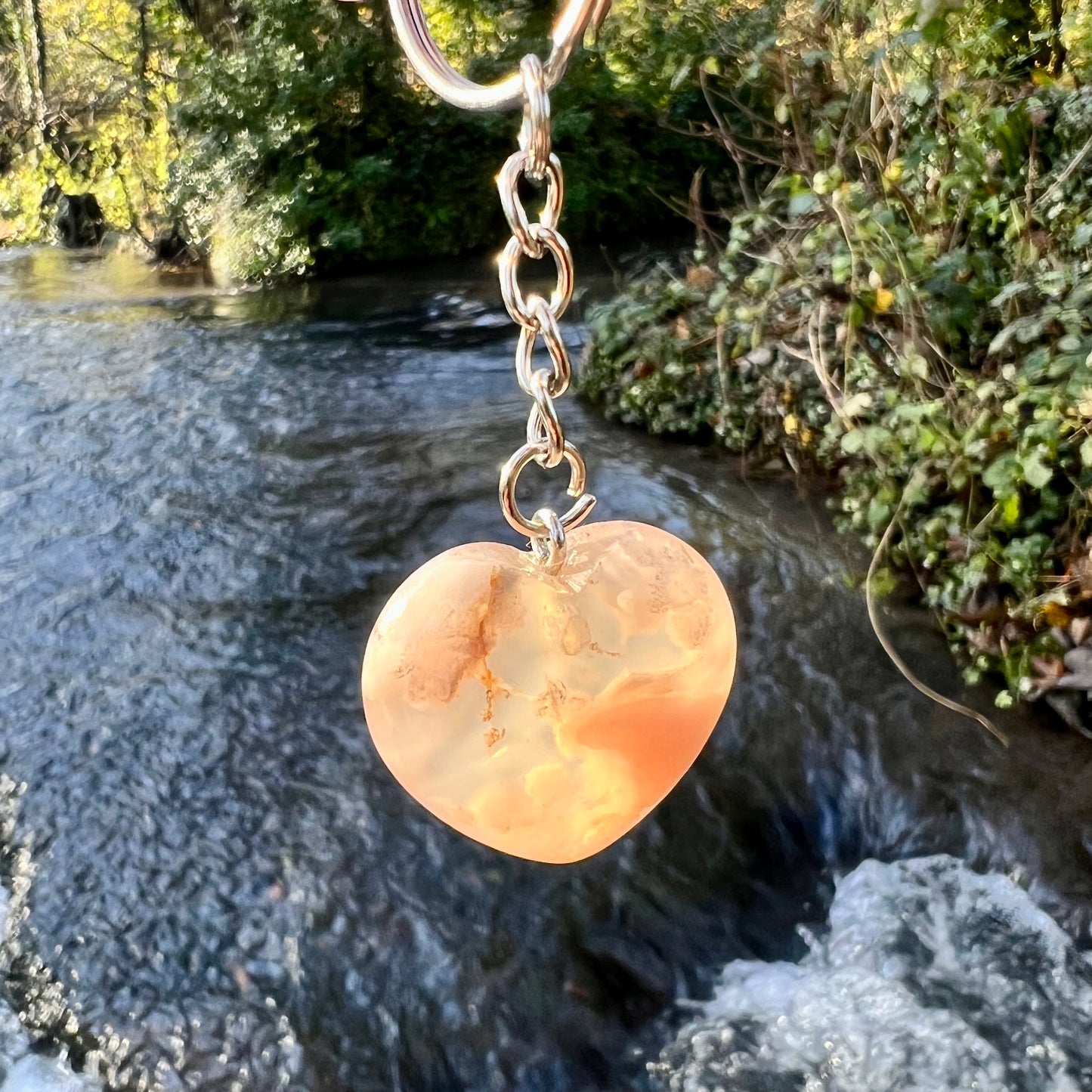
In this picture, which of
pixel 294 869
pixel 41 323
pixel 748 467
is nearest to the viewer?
→ pixel 294 869

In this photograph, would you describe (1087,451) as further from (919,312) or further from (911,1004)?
(911,1004)

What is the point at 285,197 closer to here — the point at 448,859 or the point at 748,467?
the point at 748,467

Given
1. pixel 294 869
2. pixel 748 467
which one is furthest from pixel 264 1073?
pixel 748 467

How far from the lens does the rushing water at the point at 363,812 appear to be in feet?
8.28

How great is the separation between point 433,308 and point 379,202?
225cm

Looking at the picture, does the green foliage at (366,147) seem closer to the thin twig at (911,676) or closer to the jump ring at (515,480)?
the thin twig at (911,676)

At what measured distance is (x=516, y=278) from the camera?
1.03 meters

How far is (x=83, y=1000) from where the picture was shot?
2.56m

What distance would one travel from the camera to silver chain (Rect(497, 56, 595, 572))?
37.5 inches

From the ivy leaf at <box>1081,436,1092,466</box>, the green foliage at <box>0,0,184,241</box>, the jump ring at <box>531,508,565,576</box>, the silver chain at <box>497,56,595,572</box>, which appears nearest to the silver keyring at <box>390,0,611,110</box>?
the silver chain at <box>497,56,595,572</box>

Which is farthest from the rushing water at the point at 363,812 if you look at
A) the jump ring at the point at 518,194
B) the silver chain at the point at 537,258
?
the jump ring at the point at 518,194

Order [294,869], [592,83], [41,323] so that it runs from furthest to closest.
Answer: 1. [592,83]
2. [41,323]
3. [294,869]

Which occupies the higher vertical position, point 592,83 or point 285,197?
point 592,83

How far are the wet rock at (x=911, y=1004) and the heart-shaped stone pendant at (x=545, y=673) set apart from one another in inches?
57.4
